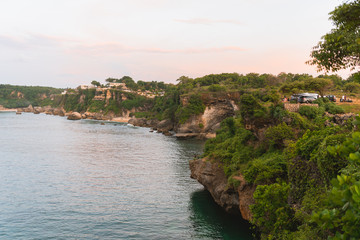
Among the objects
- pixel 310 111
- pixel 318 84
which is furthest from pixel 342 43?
pixel 318 84

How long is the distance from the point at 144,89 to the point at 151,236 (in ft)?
538

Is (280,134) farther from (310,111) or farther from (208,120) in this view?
(208,120)

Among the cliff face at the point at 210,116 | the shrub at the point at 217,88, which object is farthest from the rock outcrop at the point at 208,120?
the shrub at the point at 217,88

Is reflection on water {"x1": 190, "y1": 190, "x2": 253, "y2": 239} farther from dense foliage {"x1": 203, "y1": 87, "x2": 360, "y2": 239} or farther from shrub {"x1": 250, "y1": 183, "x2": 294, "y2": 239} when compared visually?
shrub {"x1": 250, "y1": 183, "x2": 294, "y2": 239}

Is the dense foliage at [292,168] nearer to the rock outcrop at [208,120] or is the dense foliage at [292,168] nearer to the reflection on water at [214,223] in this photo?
the reflection on water at [214,223]

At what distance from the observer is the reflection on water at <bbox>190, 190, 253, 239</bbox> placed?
23.1m

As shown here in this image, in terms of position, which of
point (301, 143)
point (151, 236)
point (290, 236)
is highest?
point (301, 143)

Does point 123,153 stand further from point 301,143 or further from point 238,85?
point 238,85

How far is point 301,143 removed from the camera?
1820 cm

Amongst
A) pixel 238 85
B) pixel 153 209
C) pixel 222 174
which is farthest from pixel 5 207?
pixel 238 85

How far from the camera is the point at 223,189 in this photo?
27.8 meters

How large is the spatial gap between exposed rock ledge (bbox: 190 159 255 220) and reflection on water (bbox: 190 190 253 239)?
92 centimetres

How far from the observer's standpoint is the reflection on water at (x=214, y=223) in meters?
23.1

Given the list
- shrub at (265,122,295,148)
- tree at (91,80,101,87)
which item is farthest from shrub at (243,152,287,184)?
tree at (91,80,101,87)
